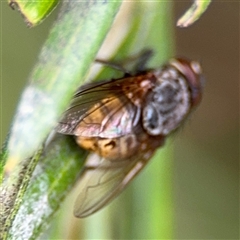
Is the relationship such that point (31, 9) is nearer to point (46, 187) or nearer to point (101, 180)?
point (46, 187)

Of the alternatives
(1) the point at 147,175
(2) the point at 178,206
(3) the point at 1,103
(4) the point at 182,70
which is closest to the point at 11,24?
(3) the point at 1,103

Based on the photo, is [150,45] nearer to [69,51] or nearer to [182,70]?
[182,70]

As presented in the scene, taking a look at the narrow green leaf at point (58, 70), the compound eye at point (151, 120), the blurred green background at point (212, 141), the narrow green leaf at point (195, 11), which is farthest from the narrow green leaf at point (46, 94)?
the blurred green background at point (212, 141)

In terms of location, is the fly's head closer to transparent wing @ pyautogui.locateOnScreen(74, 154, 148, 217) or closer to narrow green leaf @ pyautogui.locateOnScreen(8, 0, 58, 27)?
transparent wing @ pyautogui.locateOnScreen(74, 154, 148, 217)

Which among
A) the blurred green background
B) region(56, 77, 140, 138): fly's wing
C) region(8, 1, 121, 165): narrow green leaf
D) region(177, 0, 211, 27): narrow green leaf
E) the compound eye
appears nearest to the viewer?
region(8, 1, 121, 165): narrow green leaf

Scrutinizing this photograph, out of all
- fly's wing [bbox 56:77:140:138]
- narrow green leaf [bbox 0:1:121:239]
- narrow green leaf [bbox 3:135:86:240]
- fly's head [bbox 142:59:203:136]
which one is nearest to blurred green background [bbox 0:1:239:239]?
fly's head [bbox 142:59:203:136]

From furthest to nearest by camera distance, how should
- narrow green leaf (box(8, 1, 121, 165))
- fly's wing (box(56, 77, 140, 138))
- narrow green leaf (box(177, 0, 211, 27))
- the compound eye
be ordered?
the compound eye
fly's wing (box(56, 77, 140, 138))
narrow green leaf (box(177, 0, 211, 27))
narrow green leaf (box(8, 1, 121, 165))

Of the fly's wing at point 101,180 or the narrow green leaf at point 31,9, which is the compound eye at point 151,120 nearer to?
the fly's wing at point 101,180

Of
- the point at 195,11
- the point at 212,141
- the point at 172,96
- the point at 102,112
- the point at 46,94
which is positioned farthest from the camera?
the point at 212,141

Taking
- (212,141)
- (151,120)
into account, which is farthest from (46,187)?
(212,141)
